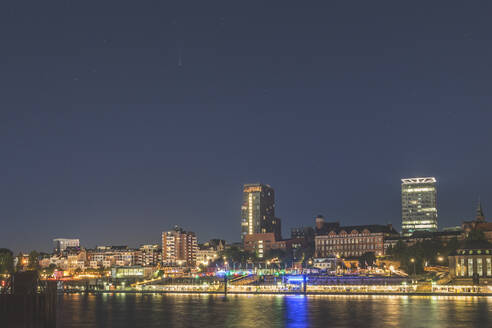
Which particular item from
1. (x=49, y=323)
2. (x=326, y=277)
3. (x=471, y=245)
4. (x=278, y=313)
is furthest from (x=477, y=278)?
(x=49, y=323)

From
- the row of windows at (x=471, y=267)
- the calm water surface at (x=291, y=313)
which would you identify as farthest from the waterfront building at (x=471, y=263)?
the calm water surface at (x=291, y=313)

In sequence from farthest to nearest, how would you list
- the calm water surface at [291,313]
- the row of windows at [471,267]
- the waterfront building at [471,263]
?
the row of windows at [471,267], the waterfront building at [471,263], the calm water surface at [291,313]

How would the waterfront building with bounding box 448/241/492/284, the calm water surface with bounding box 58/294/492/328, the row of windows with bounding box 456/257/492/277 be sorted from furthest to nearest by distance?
1. the row of windows with bounding box 456/257/492/277
2. the waterfront building with bounding box 448/241/492/284
3. the calm water surface with bounding box 58/294/492/328

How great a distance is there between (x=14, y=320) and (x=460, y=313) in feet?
208

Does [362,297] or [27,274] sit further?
[362,297]

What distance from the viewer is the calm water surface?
3420 inches

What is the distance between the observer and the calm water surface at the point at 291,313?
8688 cm

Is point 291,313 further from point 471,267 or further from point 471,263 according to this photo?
point 471,263

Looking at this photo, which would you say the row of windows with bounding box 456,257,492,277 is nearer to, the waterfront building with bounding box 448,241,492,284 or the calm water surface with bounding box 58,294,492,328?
the waterfront building with bounding box 448,241,492,284

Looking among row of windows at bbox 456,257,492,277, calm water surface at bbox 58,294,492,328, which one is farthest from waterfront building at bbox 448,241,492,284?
calm water surface at bbox 58,294,492,328

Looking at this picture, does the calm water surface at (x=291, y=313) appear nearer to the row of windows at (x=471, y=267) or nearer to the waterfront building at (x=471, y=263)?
the waterfront building at (x=471, y=263)

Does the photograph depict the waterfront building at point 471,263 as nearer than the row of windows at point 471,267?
Yes

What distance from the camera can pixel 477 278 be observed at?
15088cm

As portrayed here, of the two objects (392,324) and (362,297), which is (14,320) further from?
(362,297)
